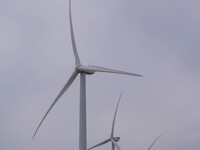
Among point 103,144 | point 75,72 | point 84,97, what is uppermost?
point 75,72

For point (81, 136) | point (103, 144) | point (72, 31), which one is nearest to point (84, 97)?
point (81, 136)

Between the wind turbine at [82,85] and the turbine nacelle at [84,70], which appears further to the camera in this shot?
the turbine nacelle at [84,70]

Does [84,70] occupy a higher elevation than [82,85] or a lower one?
higher

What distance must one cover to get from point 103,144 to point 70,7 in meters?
38.3

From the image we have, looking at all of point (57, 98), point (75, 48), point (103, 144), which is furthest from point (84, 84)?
point (103, 144)

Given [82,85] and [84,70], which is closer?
[82,85]

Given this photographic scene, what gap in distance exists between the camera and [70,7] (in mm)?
35781

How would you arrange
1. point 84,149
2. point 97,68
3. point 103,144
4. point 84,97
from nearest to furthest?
point 84,149
point 84,97
point 97,68
point 103,144

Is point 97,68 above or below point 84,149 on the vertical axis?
above

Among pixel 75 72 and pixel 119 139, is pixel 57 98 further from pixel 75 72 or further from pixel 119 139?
pixel 119 139

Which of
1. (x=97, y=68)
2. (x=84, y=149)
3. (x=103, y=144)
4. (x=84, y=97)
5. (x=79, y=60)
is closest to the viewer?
(x=84, y=149)

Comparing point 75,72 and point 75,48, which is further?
point 75,48

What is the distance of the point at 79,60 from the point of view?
119ft

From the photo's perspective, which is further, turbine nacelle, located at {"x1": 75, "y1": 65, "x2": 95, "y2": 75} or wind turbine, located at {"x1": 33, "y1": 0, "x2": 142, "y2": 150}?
turbine nacelle, located at {"x1": 75, "y1": 65, "x2": 95, "y2": 75}
